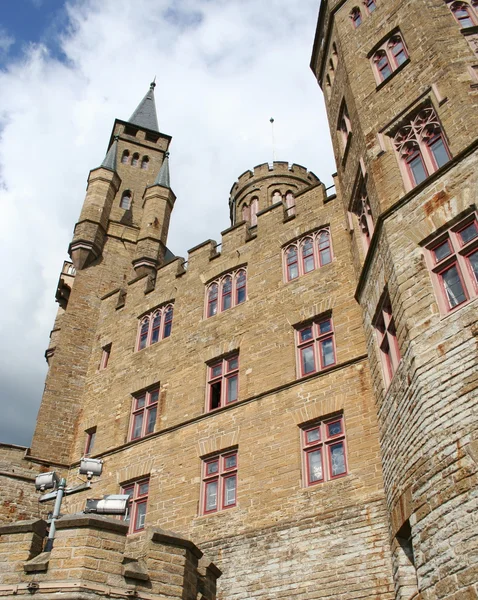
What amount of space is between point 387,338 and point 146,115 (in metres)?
28.5

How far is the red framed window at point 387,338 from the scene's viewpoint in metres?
10.5

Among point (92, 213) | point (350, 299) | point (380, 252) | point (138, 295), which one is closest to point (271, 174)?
point (92, 213)

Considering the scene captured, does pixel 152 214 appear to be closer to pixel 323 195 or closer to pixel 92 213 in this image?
pixel 92 213

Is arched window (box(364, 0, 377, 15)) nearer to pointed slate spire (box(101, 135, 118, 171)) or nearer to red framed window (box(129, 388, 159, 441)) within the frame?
red framed window (box(129, 388, 159, 441))

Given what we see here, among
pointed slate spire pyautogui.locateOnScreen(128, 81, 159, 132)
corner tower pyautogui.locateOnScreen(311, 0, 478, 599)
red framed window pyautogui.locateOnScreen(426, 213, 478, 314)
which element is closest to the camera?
corner tower pyautogui.locateOnScreen(311, 0, 478, 599)

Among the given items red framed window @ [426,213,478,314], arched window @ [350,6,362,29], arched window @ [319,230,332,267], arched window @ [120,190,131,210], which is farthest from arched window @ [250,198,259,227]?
red framed window @ [426,213,478,314]

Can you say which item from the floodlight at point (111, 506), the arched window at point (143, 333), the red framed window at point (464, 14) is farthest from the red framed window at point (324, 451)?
the red framed window at point (464, 14)

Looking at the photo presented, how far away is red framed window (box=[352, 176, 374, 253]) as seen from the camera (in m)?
13.0

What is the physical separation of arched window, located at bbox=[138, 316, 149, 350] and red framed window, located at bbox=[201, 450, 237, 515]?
5600 mm

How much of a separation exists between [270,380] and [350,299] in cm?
276

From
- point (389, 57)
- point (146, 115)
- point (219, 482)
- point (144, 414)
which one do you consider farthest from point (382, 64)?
point (146, 115)

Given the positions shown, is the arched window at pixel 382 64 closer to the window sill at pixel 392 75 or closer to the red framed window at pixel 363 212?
the window sill at pixel 392 75

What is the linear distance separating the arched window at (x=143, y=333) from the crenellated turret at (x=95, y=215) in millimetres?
4716

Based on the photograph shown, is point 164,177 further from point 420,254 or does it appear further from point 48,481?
point 420,254
